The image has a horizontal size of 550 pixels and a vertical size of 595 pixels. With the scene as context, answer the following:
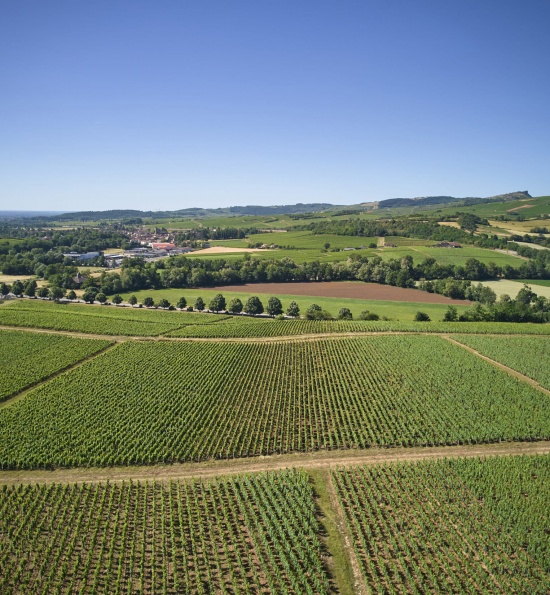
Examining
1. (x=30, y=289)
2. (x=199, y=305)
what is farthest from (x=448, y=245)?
(x=30, y=289)

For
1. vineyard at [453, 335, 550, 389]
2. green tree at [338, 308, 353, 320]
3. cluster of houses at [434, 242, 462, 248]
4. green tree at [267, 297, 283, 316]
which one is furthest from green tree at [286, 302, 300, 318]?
cluster of houses at [434, 242, 462, 248]

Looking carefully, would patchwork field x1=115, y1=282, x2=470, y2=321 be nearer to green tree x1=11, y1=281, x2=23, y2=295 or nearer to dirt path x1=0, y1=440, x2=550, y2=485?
green tree x1=11, y1=281, x2=23, y2=295

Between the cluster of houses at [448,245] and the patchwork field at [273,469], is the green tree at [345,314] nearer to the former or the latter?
the patchwork field at [273,469]

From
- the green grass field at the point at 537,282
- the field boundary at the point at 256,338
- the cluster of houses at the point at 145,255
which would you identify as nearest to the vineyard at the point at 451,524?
the field boundary at the point at 256,338

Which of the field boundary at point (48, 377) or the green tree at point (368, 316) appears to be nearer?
the field boundary at point (48, 377)

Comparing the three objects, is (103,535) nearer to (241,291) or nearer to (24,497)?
(24,497)
